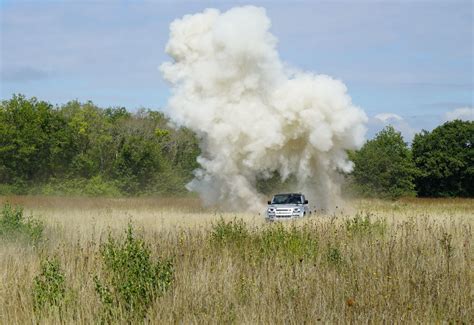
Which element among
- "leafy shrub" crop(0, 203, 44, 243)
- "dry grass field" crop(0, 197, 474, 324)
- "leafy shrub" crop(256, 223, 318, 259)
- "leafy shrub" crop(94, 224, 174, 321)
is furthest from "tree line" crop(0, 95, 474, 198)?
"leafy shrub" crop(94, 224, 174, 321)

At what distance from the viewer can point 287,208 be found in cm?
3092

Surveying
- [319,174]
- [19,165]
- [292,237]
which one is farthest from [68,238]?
[19,165]

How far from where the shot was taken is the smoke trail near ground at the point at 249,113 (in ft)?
129

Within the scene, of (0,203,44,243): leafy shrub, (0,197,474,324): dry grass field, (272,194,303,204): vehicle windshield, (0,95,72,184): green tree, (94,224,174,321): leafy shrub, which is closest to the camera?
(0,197,474,324): dry grass field

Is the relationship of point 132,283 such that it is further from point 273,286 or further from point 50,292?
point 273,286

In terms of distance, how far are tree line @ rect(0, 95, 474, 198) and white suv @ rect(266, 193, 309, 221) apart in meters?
12.7

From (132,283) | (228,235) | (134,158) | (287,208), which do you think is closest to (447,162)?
(134,158)

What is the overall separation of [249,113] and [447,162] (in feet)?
137

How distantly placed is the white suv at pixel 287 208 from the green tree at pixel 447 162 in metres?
45.8

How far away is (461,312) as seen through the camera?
328 inches

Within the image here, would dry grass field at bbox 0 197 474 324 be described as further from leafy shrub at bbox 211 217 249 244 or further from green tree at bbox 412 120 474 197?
green tree at bbox 412 120 474 197

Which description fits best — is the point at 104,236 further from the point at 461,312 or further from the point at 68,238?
the point at 461,312

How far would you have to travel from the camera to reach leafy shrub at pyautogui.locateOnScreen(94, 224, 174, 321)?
8442mm

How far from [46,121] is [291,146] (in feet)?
96.2
